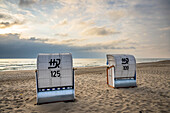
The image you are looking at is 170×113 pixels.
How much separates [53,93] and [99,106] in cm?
258

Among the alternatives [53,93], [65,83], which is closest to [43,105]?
[53,93]

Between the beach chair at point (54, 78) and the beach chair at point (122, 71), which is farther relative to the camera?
the beach chair at point (122, 71)

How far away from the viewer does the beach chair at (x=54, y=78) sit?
6082 millimetres

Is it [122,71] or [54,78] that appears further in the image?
[122,71]

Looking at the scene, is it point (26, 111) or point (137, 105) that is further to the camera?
point (137, 105)

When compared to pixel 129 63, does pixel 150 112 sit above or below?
below

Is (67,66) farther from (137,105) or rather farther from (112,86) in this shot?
(112,86)

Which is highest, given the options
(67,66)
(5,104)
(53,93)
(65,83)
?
(67,66)

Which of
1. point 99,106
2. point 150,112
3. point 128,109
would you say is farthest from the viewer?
point 99,106

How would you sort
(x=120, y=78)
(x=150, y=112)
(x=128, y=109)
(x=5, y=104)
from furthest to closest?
(x=120, y=78), (x=5, y=104), (x=128, y=109), (x=150, y=112)

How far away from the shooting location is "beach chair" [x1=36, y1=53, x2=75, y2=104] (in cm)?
608

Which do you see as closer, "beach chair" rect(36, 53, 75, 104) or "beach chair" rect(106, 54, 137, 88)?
"beach chair" rect(36, 53, 75, 104)

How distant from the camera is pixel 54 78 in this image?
20.3 ft

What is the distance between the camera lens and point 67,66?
6293 mm
